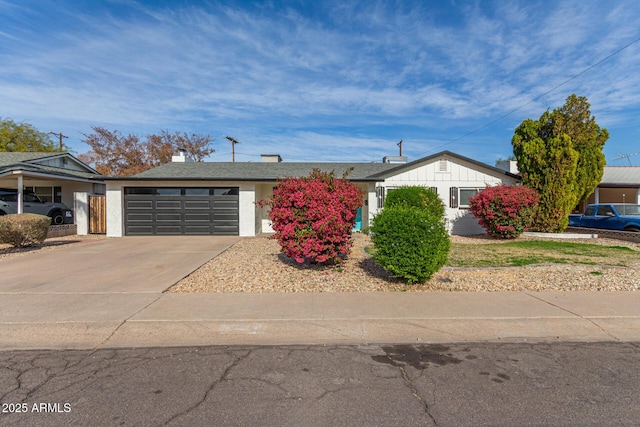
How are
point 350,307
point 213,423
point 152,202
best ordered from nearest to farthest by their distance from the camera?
point 213,423 < point 350,307 < point 152,202

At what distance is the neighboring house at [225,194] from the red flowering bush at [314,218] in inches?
317

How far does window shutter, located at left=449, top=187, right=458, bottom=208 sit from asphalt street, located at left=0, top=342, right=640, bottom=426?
12904 millimetres

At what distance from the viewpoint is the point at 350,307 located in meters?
5.60

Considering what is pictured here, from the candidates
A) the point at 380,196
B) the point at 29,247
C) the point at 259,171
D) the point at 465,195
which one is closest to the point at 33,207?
the point at 29,247

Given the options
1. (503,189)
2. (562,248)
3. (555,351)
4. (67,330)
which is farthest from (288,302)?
(503,189)

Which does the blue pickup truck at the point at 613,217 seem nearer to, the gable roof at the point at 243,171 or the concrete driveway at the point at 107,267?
the gable roof at the point at 243,171

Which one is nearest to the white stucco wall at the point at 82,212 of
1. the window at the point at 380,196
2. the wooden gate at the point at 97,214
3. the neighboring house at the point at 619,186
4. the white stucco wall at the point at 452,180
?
the wooden gate at the point at 97,214

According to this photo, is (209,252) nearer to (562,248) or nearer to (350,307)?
(350,307)

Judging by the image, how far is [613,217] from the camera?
1511 cm

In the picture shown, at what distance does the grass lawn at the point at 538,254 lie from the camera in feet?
28.9

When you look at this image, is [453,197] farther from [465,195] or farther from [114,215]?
[114,215]

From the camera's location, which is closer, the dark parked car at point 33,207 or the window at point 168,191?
the window at point 168,191

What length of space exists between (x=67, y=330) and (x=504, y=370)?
531 cm

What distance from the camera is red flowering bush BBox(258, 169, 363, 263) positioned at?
24.5ft
